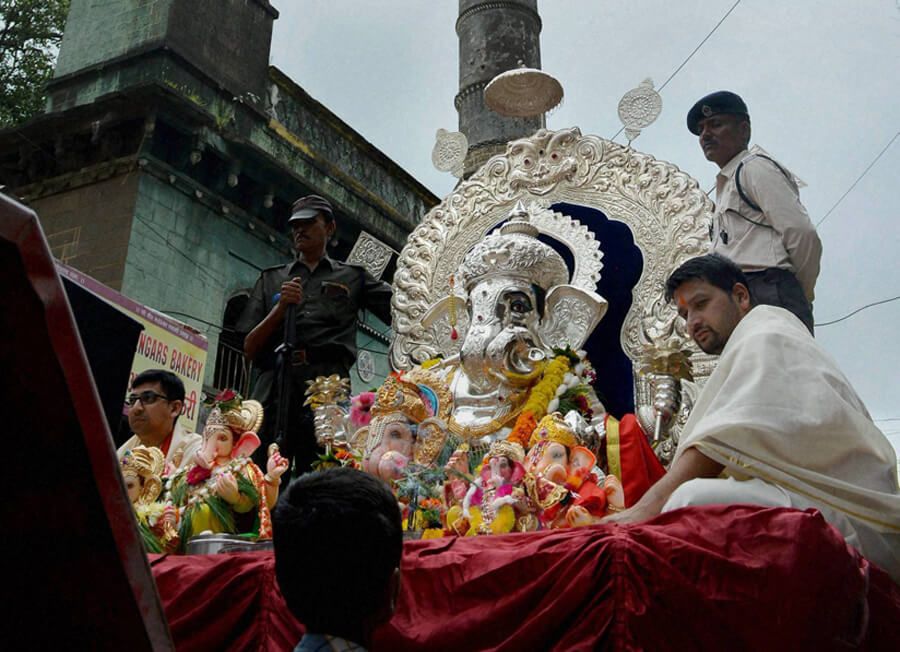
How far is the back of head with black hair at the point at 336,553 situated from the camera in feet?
5.80

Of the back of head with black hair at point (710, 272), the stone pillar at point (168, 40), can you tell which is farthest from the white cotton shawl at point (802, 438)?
the stone pillar at point (168, 40)

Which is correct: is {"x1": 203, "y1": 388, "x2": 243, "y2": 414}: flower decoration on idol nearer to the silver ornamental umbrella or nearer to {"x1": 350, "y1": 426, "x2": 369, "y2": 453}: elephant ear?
{"x1": 350, "y1": 426, "x2": 369, "y2": 453}: elephant ear

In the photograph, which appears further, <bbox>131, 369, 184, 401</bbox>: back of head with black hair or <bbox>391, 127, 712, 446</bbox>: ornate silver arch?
<bbox>391, 127, 712, 446</bbox>: ornate silver arch

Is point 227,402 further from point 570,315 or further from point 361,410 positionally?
point 570,315

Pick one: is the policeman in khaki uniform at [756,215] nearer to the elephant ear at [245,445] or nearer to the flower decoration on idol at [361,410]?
the flower decoration on idol at [361,410]

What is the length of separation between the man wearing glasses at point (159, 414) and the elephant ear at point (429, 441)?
1.11 metres

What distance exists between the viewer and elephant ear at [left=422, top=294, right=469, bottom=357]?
552cm

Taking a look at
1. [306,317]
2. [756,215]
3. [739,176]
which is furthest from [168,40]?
[756,215]

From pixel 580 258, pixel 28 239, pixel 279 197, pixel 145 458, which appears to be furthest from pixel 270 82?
pixel 28 239

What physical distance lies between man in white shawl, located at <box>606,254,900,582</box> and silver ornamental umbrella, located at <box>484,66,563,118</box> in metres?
3.74

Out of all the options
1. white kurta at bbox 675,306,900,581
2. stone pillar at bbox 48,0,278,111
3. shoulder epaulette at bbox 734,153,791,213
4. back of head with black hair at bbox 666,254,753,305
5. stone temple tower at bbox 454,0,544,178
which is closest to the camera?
white kurta at bbox 675,306,900,581

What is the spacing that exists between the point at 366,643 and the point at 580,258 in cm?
395

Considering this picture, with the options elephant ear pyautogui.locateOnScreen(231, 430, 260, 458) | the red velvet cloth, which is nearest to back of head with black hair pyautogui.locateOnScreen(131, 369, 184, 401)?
elephant ear pyautogui.locateOnScreen(231, 430, 260, 458)

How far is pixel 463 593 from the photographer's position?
2.59 meters
